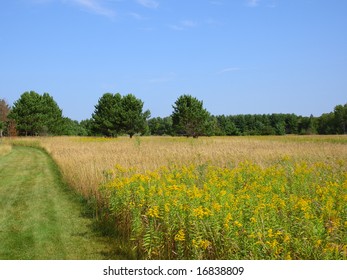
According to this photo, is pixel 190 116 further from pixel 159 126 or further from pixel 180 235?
pixel 159 126

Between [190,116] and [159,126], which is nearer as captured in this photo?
[190,116]

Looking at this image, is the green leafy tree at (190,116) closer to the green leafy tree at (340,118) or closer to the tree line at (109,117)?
the tree line at (109,117)

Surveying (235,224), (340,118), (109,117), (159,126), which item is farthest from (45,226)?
(159,126)

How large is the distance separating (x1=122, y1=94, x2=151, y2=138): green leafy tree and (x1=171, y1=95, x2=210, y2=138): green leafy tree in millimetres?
4716

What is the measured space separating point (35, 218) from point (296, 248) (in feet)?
21.2

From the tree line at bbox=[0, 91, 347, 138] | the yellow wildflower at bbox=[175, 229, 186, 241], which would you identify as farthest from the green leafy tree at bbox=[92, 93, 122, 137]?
the yellow wildflower at bbox=[175, 229, 186, 241]

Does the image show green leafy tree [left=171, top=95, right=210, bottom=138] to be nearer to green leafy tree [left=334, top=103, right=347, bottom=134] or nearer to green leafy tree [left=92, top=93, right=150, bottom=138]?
green leafy tree [left=92, top=93, right=150, bottom=138]

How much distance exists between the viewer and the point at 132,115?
53469mm

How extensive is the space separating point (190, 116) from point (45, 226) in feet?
150

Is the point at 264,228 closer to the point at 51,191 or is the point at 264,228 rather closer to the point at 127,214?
the point at 127,214

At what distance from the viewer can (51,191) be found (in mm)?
12109

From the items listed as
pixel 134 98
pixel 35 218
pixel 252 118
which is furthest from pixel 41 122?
pixel 252 118

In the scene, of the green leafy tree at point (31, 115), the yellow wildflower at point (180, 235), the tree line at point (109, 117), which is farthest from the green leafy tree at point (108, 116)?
the yellow wildflower at point (180, 235)

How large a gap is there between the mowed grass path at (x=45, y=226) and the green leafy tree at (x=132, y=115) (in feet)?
132
